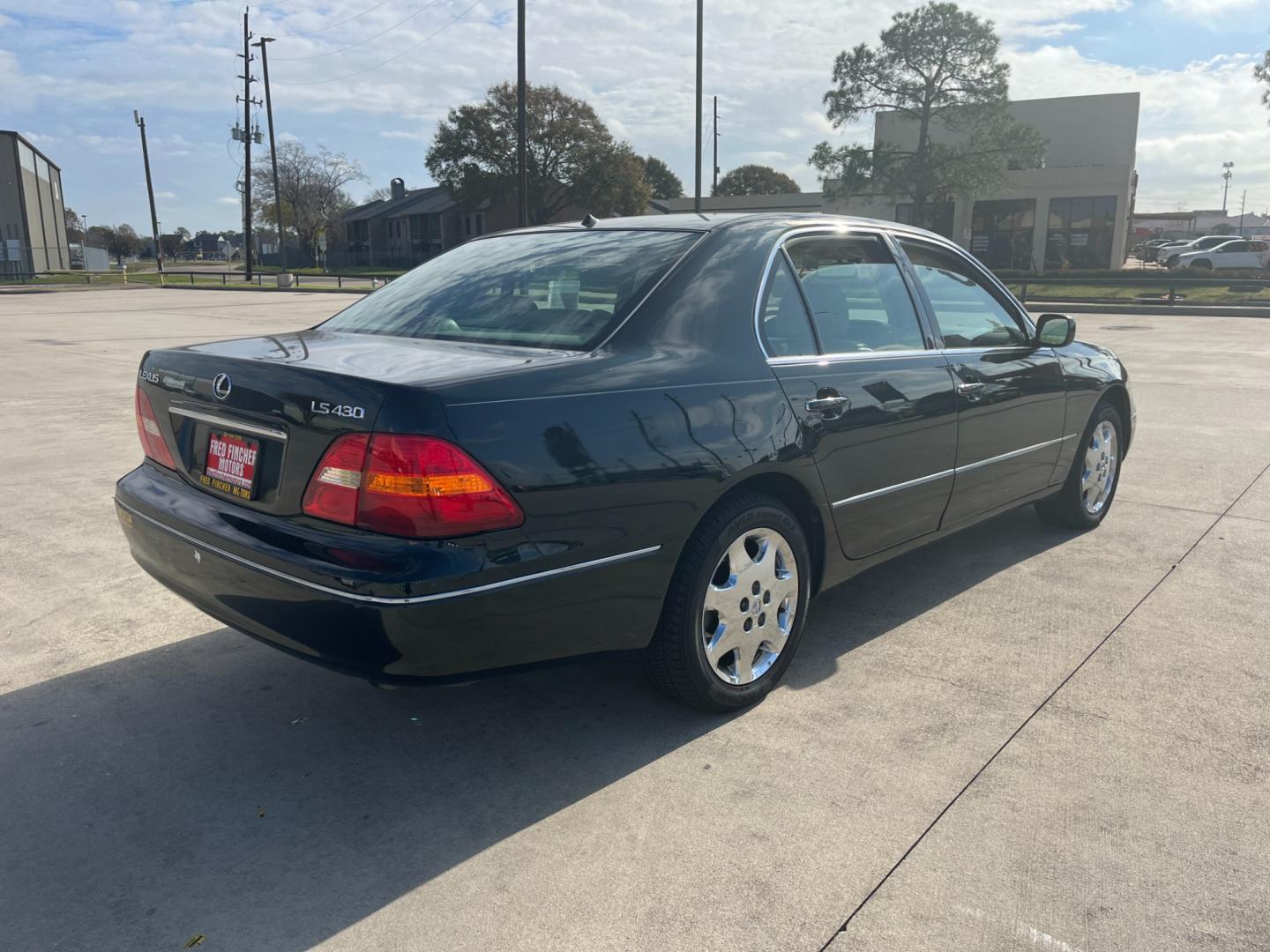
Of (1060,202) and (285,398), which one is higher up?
(1060,202)

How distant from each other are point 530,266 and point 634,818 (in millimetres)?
1927

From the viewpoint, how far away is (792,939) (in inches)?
88.0

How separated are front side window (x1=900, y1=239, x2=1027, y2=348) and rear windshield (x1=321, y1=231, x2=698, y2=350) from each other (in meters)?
1.33

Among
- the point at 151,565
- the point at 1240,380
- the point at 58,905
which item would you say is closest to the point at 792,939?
the point at 58,905

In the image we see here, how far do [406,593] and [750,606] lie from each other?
1.25 metres

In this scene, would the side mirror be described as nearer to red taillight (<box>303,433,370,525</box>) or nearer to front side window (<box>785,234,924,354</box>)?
front side window (<box>785,234,924,354</box>)

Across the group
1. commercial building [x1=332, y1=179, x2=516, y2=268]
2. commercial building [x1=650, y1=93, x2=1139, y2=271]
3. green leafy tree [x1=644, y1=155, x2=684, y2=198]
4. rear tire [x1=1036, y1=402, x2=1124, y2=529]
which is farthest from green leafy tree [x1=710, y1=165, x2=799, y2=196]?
rear tire [x1=1036, y1=402, x2=1124, y2=529]

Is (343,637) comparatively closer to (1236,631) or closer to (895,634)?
(895,634)

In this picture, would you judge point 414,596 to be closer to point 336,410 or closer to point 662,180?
point 336,410

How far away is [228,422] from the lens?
288 cm

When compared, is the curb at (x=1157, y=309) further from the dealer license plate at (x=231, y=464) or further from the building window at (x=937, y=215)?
the dealer license plate at (x=231, y=464)

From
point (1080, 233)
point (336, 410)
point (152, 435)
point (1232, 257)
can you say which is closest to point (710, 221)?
point (336, 410)

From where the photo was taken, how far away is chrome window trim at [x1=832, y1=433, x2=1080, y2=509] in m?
3.57

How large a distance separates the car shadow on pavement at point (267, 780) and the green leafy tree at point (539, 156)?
58399 mm
